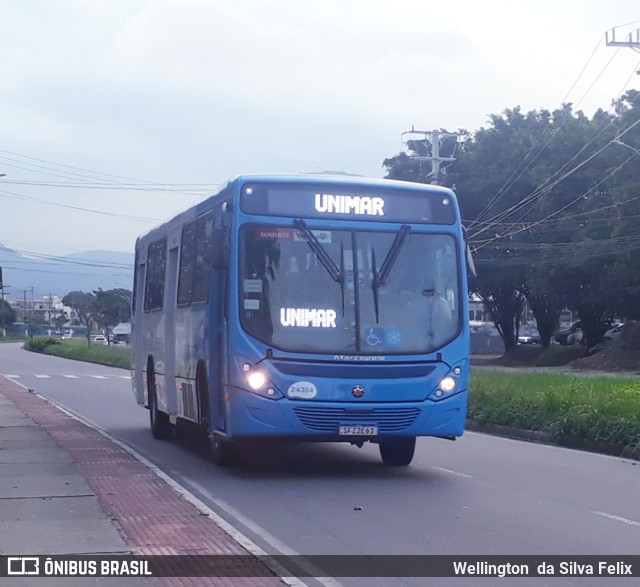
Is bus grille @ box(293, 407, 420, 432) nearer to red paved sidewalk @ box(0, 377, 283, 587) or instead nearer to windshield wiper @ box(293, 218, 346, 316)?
windshield wiper @ box(293, 218, 346, 316)

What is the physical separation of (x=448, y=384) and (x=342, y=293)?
5.57 feet

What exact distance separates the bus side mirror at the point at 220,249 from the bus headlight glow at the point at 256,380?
4.48 feet

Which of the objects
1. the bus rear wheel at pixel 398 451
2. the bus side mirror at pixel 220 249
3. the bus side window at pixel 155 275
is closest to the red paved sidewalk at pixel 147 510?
the bus side window at pixel 155 275

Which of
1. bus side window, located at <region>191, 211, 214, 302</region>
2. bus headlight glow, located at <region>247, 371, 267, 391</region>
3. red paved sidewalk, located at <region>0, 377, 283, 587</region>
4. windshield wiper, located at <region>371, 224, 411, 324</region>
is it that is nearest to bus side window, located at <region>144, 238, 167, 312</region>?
red paved sidewalk, located at <region>0, 377, 283, 587</region>

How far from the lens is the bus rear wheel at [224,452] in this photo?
1438cm

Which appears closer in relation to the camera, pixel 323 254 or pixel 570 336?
pixel 323 254

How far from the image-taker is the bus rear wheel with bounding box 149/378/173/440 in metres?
18.7

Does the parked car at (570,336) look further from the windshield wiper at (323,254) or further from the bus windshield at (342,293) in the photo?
the windshield wiper at (323,254)

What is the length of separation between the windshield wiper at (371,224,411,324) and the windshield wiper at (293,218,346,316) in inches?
14.8

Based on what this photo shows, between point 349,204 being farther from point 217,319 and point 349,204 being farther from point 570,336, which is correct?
point 570,336

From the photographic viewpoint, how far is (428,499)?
39.1ft

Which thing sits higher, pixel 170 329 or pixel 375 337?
pixel 170 329

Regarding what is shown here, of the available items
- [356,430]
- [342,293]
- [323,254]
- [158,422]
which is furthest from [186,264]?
[356,430]

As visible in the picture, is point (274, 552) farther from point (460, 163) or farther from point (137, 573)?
point (460, 163)
